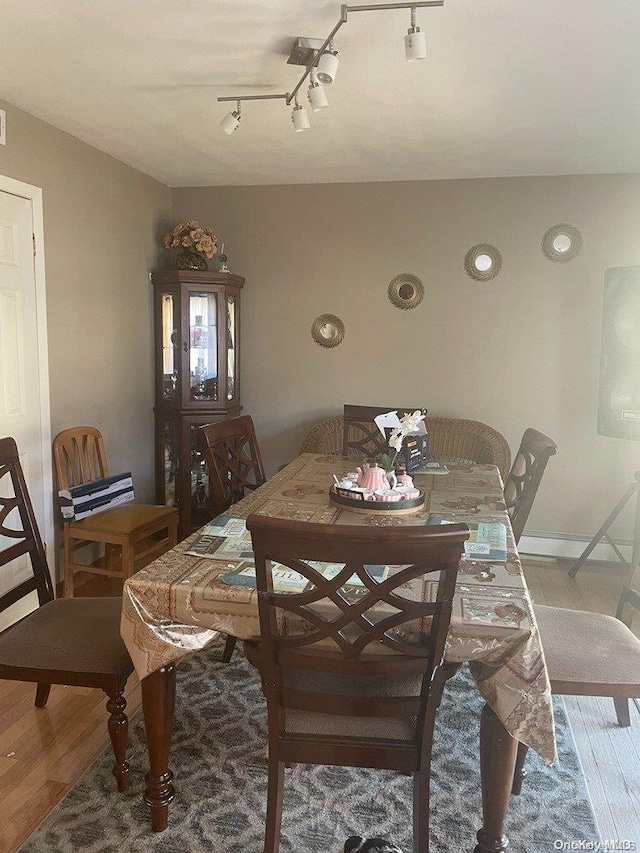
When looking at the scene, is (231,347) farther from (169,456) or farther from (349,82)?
(349,82)

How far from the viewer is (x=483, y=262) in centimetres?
433

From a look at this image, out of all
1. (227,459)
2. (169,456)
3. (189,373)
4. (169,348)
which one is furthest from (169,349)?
(227,459)

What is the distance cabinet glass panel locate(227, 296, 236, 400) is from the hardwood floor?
89.0 inches

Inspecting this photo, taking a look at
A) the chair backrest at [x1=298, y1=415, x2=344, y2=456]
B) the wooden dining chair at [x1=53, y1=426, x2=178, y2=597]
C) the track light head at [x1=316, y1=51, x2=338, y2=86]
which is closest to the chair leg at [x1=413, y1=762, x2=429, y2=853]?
the track light head at [x1=316, y1=51, x2=338, y2=86]

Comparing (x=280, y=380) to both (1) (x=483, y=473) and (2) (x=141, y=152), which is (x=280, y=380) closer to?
(2) (x=141, y=152)

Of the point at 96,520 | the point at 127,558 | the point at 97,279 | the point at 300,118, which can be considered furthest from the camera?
the point at 97,279

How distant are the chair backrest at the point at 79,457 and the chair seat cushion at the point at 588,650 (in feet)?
8.28

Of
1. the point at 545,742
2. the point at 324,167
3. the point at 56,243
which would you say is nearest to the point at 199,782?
the point at 545,742

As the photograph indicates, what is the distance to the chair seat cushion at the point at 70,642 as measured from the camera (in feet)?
6.31

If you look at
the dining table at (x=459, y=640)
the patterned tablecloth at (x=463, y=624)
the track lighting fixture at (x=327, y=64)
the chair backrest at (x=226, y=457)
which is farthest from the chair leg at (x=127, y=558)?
the track lighting fixture at (x=327, y=64)

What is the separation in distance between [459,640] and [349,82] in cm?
226

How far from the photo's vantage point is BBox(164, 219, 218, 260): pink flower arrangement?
170 inches

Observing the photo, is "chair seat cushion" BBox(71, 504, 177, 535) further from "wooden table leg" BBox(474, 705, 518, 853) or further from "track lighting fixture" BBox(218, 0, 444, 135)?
"wooden table leg" BBox(474, 705, 518, 853)

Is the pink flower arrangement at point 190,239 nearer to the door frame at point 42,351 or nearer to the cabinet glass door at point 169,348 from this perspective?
the cabinet glass door at point 169,348
